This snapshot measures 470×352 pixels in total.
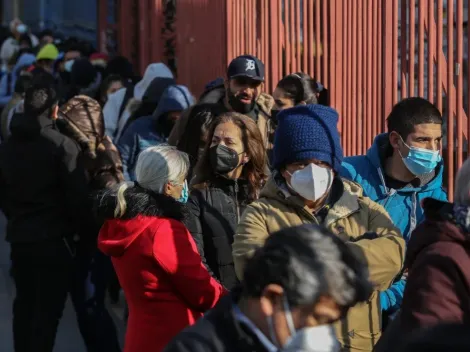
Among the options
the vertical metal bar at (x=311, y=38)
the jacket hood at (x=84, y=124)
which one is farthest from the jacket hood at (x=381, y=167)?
the jacket hood at (x=84, y=124)

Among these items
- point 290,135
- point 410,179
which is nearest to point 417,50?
point 410,179

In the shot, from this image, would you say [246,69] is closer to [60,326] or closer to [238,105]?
[238,105]

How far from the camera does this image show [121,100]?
9469 mm

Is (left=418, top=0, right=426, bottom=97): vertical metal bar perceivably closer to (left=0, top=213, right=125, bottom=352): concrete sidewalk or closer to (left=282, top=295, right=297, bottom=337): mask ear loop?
(left=0, top=213, right=125, bottom=352): concrete sidewalk

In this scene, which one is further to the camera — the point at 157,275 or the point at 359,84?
the point at 359,84

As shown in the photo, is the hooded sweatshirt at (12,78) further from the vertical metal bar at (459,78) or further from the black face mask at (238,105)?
the vertical metal bar at (459,78)

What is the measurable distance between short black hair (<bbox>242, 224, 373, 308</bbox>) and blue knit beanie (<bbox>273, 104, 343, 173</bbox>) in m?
1.44

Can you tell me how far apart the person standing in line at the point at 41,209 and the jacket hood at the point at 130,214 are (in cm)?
185

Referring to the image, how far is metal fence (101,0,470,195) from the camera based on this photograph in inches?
228

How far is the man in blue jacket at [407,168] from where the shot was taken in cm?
493

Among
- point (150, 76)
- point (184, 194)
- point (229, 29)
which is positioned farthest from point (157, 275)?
point (150, 76)

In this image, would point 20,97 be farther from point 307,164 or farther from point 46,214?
point 307,164

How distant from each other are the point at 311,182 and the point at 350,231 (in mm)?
231

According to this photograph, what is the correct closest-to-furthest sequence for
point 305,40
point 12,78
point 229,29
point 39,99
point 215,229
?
point 215,229
point 39,99
point 305,40
point 229,29
point 12,78
